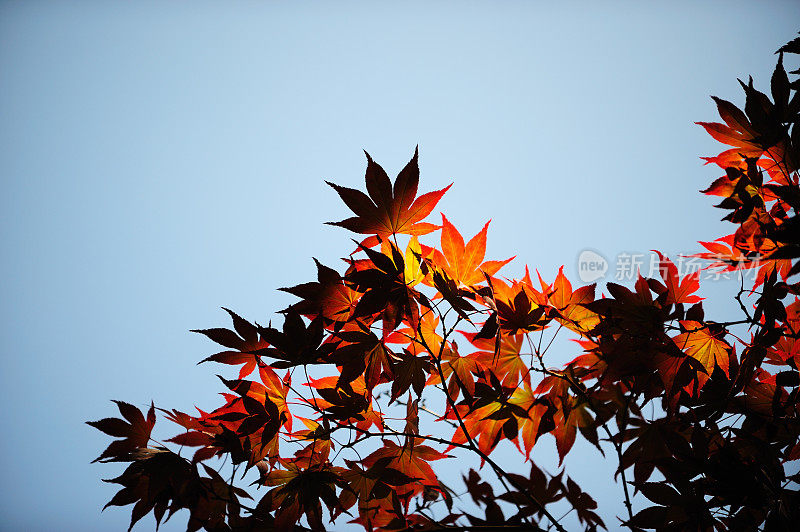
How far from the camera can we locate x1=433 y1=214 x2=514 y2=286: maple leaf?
80 cm

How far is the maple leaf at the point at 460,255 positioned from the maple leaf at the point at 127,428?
56 centimetres

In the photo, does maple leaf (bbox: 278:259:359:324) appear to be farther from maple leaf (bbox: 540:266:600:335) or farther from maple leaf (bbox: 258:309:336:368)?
maple leaf (bbox: 540:266:600:335)

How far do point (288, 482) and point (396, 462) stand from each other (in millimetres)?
189

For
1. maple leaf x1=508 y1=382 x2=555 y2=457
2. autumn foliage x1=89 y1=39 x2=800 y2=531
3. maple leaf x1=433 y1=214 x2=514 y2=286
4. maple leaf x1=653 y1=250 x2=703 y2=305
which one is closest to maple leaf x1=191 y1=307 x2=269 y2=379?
autumn foliage x1=89 y1=39 x2=800 y2=531

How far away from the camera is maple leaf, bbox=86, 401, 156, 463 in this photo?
771 mm

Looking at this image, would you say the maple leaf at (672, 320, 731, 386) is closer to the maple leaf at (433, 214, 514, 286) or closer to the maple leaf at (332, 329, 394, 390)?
the maple leaf at (433, 214, 514, 286)

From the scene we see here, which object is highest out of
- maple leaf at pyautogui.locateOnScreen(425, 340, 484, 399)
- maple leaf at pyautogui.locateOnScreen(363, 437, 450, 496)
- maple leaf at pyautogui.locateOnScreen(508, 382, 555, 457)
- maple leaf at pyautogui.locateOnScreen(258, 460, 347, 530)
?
maple leaf at pyautogui.locateOnScreen(425, 340, 484, 399)

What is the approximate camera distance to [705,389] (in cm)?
76

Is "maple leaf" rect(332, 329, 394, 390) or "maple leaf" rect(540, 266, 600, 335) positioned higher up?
"maple leaf" rect(540, 266, 600, 335)

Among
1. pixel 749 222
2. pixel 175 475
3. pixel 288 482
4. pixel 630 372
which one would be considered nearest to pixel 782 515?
pixel 630 372

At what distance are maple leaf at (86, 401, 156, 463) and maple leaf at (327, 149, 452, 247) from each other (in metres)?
0.48

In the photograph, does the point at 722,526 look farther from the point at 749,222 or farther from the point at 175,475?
the point at 175,475

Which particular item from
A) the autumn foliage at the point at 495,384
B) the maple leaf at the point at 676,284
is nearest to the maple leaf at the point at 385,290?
the autumn foliage at the point at 495,384

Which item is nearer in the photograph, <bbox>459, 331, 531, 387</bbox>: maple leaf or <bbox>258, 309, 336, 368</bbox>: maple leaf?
<bbox>258, 309, 336, 368</bbox>: maple leaf
